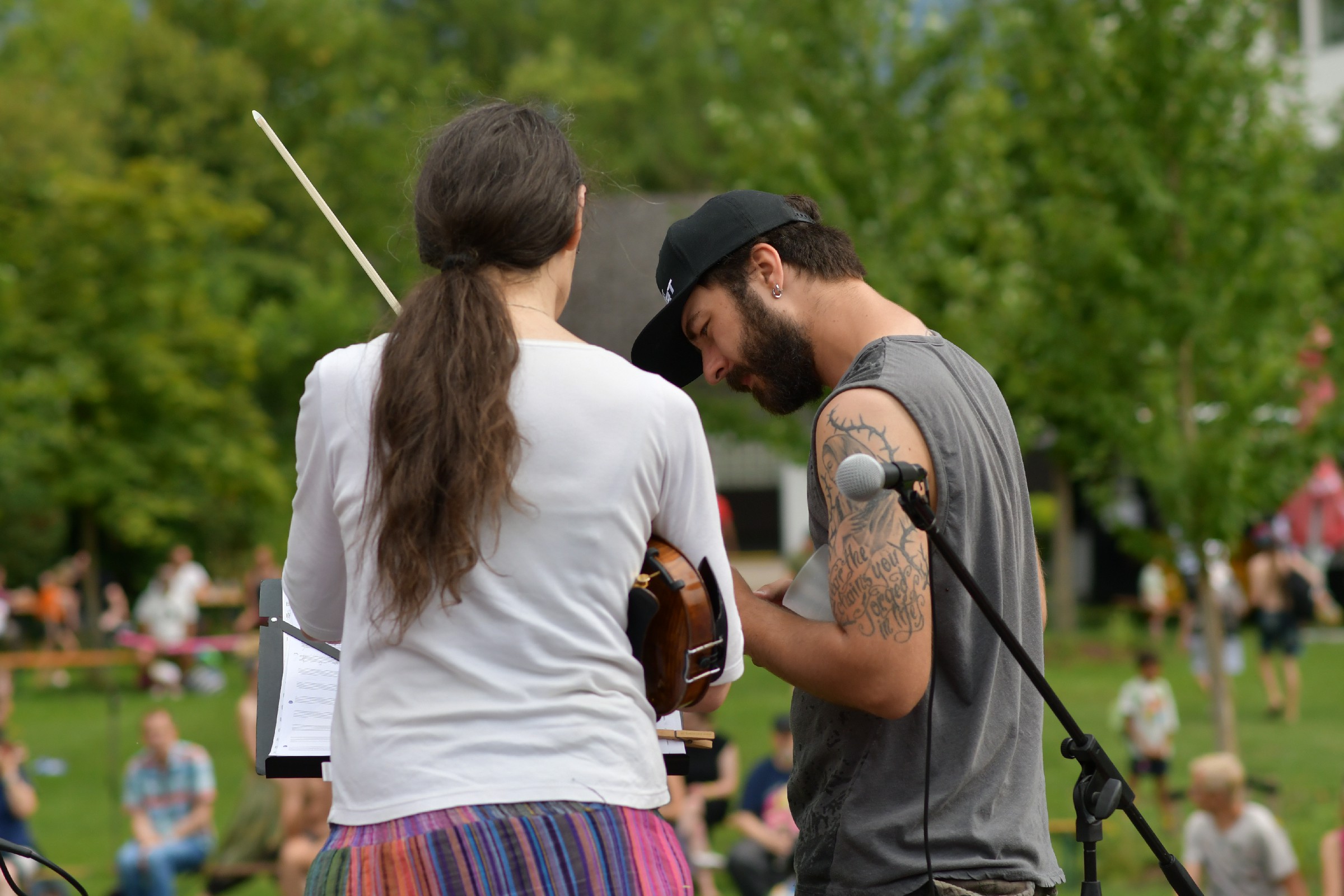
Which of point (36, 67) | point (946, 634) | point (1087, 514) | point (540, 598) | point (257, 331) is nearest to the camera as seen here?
point (540, 598)

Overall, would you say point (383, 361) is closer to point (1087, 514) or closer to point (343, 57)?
point (1087, 514)

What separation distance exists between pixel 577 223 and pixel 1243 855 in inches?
243

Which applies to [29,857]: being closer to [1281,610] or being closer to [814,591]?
[814,591]

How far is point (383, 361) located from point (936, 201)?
40.5 ft

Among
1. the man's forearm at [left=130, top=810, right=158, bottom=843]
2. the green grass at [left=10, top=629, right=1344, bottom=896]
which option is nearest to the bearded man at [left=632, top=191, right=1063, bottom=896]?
the green grass at [left=10, top=629, right=1344, bottom=896]

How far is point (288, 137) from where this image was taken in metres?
27.6

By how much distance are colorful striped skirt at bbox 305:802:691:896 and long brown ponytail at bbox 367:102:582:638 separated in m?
0.25

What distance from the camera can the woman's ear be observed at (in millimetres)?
1967

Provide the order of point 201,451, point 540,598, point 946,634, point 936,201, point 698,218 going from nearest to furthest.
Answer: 1. point 540,598
2. point 946,634
3. point 698,218
4. point 936,201
5. point 201,451

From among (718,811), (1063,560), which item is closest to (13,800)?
(718,811)

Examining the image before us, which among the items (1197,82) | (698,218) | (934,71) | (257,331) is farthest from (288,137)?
(698,218)

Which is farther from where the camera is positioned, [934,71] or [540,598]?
[934,71]

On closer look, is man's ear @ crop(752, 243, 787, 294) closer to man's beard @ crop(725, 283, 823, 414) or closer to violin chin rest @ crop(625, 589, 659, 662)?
man's beard @ crop(725, 283, 823, 414)

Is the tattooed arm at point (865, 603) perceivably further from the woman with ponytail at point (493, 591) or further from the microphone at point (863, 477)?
the woman with ponytail at point (493, 591)
